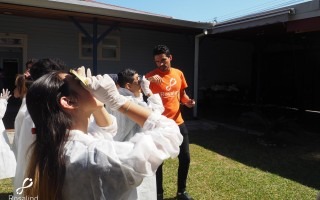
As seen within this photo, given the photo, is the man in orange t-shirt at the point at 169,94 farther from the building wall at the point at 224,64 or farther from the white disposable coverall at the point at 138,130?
the building wall at the point at 224,64

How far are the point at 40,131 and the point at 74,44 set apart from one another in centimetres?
1152

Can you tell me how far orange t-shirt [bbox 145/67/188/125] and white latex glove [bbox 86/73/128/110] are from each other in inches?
102

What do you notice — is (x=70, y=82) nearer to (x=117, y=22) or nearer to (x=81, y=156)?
(x=81, y=156)

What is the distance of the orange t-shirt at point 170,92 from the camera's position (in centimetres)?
414

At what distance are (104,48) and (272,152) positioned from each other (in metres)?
7.87

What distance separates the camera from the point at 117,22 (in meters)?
10.3

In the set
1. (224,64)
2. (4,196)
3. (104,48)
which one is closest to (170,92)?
(4,196)

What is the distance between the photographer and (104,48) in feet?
42.3

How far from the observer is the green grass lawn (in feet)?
15.4

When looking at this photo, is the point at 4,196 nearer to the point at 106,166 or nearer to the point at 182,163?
the point at 182,163

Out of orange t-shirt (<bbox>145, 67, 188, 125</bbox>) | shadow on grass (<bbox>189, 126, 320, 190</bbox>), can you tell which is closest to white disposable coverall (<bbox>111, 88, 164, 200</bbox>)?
orange t-shirt (<bbox>145, 67, 188, 125</bbox>)

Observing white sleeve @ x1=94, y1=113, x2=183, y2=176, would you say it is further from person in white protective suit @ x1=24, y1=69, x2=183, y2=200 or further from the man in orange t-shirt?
the man in orange t-shirt

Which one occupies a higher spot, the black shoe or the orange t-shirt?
the orange t-shirt

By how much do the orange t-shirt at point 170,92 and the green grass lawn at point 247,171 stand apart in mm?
1151
